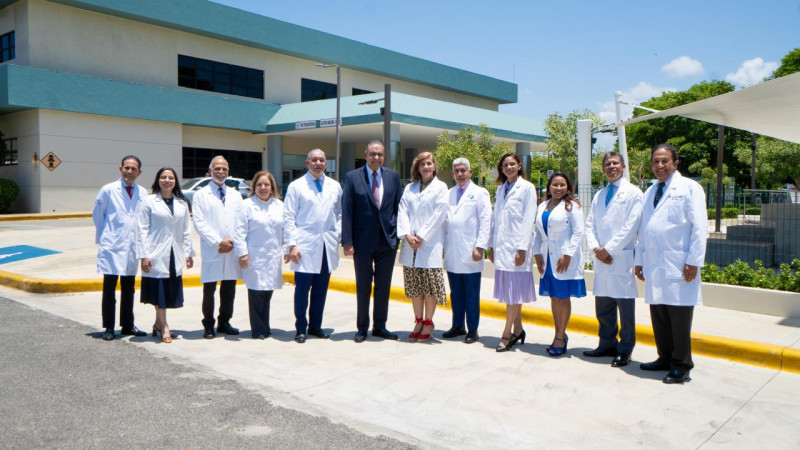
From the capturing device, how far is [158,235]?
6270 mm

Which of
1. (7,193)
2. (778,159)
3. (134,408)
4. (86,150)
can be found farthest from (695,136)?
(134,408)

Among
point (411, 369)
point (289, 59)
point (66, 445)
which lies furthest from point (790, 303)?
point (289, 59)

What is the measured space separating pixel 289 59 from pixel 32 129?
14143 millimetres

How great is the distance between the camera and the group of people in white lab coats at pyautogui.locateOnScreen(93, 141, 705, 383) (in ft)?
19.2

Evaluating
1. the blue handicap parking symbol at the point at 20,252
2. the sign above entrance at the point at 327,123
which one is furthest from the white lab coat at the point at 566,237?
the sign above entrance at the point at 327,123

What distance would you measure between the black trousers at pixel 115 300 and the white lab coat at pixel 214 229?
2.44 ft

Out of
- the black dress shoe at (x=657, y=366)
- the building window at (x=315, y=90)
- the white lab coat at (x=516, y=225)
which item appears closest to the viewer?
the black dress shoe at (x=657, y=366)

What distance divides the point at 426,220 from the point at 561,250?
4.51 feet

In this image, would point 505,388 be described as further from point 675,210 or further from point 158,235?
point 158,235

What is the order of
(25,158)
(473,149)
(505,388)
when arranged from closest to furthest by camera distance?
(505,388)
(25,158)
(473,149)

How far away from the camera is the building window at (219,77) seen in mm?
30500

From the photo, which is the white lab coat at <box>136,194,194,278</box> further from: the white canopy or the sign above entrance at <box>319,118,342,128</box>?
the sign above entrance at <box>319,118,342,128</box>

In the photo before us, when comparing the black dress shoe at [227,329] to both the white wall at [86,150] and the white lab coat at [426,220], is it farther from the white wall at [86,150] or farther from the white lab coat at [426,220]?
the white wall at [86,150]

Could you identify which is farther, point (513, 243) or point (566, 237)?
point (513, 243)
